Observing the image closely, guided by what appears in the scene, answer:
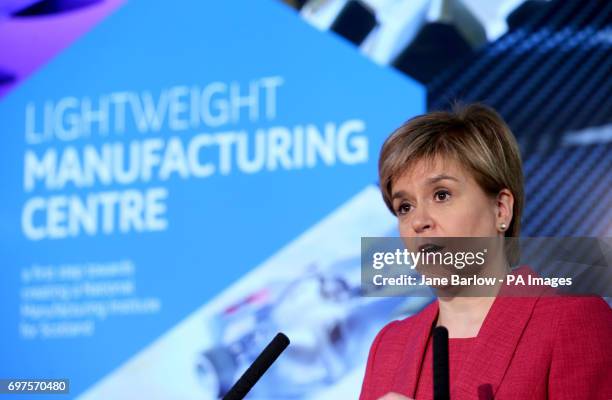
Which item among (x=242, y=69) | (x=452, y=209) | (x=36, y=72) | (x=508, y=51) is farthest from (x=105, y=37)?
(x=452, y=209)

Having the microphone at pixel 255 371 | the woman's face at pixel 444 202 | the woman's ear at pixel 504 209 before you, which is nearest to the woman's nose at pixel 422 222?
the woman's face at pixel 444 202

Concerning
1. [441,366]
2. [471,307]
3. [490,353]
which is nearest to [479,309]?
[471,307]

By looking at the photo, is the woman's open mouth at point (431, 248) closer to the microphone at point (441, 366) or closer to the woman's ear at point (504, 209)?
the woman's ear at point (504, 209)

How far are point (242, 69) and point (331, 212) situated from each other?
617 mm

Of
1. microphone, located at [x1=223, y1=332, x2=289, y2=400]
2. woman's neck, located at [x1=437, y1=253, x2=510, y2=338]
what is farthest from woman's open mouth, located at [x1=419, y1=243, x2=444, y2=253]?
microphone, located at [x1=223, y1=332, x2=289, y2=400]

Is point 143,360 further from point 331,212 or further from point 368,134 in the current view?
point 368,134

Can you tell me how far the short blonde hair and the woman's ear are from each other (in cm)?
1

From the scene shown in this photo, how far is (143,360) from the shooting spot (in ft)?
9.32

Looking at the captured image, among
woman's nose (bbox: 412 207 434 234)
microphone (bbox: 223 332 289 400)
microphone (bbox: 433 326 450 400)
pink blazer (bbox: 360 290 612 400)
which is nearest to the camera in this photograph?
microphone (bbox: 433 326 450 400)

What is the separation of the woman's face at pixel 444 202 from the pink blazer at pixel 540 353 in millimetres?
143

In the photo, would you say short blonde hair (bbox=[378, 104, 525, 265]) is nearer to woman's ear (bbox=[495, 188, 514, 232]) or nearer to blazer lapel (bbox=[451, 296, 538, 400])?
woman's ear (bbox=[495, 188, 514, 232])

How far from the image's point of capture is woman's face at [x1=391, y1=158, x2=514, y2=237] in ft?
4.81

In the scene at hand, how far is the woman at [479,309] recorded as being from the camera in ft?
4.47

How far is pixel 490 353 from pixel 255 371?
409 millimetres
